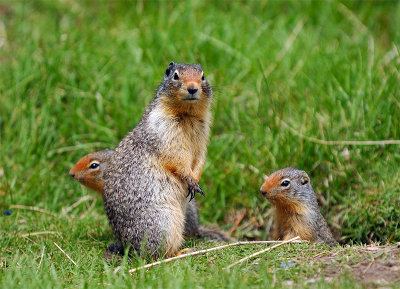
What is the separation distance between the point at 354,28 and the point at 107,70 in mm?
3527

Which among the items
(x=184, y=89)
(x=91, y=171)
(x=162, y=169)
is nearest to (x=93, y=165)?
(x=91, y=171)

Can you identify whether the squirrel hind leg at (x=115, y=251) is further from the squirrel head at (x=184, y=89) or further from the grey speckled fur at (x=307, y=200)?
the grey speckled fur at (x=307, y=200)

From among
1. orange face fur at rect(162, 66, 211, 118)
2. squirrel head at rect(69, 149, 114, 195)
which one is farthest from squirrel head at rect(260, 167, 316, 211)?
squirrel head at rect(69, 149, 114, 195)

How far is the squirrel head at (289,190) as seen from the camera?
18.1 feet

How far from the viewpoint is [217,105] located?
7.05 meters

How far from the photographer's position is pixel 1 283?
4.12m

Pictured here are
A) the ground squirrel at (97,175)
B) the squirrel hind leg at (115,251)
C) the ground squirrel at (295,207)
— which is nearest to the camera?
the squirrel hind leg at (115,251)

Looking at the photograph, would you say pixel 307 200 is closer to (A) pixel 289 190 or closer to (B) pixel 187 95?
(A) pixel 289 190

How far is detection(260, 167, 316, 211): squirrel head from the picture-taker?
18.1ft

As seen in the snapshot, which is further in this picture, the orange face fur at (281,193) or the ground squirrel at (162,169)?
the orange face fur at (281,193)

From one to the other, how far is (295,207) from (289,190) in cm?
18

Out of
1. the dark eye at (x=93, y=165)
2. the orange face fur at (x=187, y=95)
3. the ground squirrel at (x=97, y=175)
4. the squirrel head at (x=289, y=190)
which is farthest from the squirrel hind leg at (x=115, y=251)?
the squirrel head at (x=289, y=190)

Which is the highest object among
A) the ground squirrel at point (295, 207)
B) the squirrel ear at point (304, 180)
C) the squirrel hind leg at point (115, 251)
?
the squirrel ear at point (304, 180)

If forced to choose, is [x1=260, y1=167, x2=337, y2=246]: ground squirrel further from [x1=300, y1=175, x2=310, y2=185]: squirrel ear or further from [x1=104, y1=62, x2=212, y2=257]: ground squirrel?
[x1=104, y1=62, x2=212, y2=257]: ground squirrel
